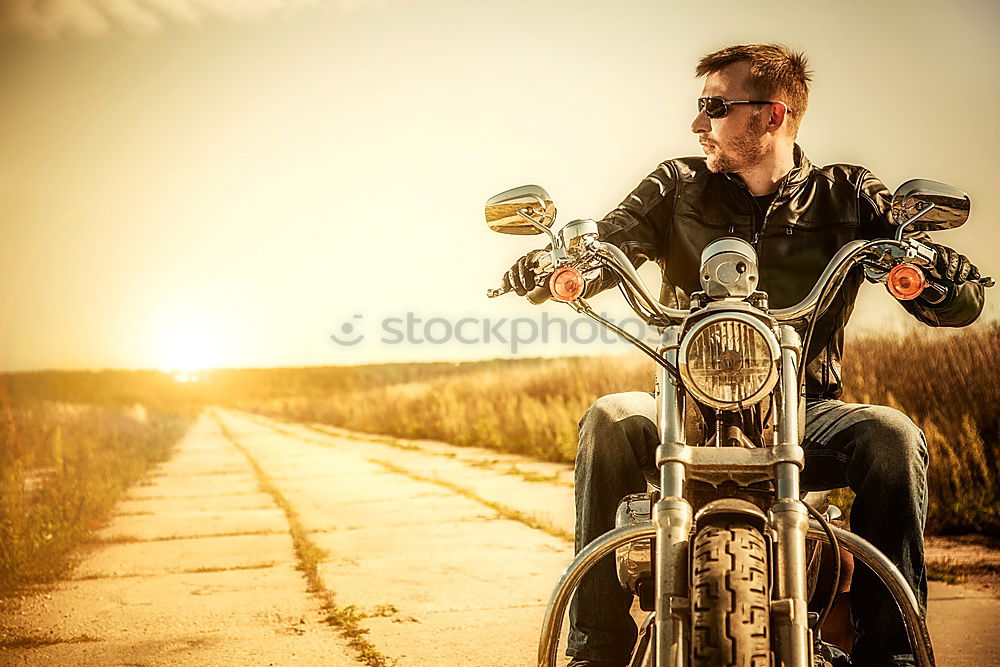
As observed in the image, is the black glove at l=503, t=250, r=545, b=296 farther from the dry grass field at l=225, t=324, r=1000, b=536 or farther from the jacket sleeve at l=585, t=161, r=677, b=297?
the dry grass field at l=225, t=324, r=1000, b=536

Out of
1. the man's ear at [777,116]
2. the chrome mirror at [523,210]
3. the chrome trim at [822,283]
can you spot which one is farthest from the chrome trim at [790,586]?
the man's ear at [777,116]

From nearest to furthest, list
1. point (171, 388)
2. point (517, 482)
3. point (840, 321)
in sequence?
point (840, 321)
point (517, 482)
point (171, 388)

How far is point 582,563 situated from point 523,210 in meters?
0.69

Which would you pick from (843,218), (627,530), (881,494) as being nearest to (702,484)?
(627,530)

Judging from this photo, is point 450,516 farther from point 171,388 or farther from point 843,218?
point 171,388

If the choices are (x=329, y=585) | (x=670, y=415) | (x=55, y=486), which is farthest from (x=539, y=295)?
(x=55, y=486)

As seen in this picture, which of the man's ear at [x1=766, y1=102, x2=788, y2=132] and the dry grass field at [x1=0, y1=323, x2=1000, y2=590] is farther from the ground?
the man's ear at [x1=766, y1=102, x2=788, y2=132]

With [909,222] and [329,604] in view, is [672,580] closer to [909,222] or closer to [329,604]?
[909,222]

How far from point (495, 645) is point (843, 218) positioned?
1.75 meters

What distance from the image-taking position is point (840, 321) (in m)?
2.44

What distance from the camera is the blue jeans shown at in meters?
2.01

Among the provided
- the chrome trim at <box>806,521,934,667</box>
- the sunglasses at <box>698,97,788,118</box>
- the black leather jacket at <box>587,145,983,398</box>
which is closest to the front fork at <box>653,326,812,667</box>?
the chrome trim at <box>806,521,934,667</box>

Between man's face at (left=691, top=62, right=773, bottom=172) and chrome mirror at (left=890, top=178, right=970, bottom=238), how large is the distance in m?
0.66

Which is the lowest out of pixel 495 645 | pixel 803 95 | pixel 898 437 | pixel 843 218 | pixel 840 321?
pixel 495 645
